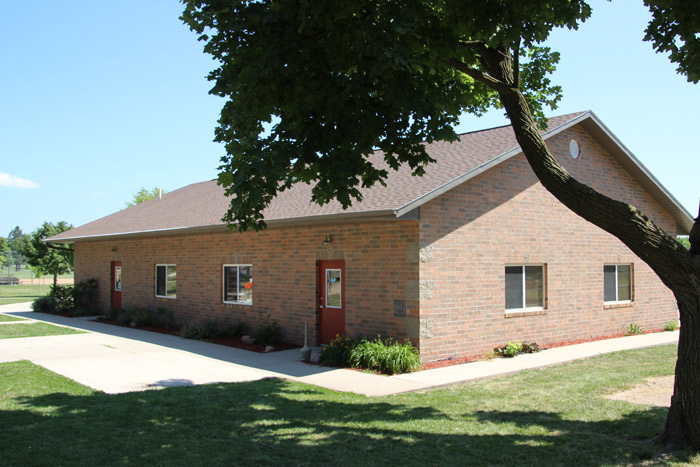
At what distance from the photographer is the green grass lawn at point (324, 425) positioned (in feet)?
19.9

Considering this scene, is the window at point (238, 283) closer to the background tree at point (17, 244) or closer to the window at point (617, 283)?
the window at point (617, 283)

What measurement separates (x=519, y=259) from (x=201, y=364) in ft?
25.3

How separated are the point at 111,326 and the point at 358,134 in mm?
15949

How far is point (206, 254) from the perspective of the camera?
58.8ft

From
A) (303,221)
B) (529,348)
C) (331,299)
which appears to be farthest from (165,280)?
(529,348)

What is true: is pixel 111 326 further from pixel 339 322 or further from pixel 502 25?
pixel 502 25

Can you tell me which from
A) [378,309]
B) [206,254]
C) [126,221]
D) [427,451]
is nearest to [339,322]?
[378,309]

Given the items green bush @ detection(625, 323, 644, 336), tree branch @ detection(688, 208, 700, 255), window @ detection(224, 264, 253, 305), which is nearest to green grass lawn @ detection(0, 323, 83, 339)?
window @ detection(224, 264, 253, 305)

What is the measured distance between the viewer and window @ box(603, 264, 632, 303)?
16672mm

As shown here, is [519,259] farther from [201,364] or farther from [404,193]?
[201,364]

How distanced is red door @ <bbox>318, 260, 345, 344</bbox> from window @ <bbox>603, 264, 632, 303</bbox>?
7985 mm

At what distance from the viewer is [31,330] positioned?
1805 cm

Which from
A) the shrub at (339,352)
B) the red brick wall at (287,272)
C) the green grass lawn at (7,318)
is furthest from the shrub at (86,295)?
the shrub at (339,352)

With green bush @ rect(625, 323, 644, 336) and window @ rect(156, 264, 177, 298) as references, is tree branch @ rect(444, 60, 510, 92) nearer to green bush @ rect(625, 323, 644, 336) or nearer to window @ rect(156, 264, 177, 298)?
green bush @ rect(625, 323, 644, 336)
